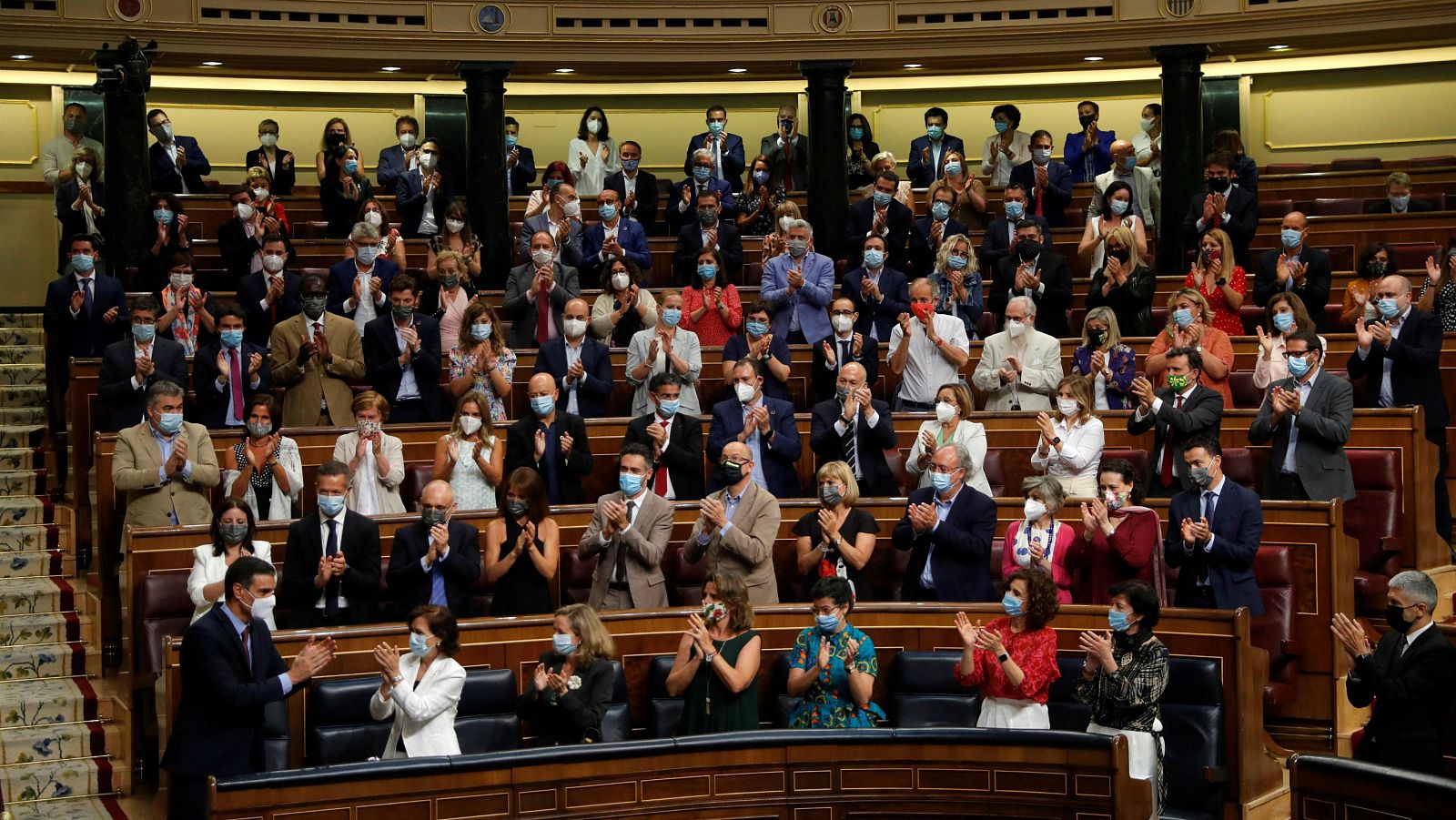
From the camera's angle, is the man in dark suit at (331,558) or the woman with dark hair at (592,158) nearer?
the man in dark suit at (331,558)

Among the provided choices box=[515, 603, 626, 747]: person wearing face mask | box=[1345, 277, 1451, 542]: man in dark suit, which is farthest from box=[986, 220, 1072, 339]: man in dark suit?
box=[515, 603, 626, 747]: person wearing face mask

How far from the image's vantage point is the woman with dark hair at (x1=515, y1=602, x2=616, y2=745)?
595 centimetres

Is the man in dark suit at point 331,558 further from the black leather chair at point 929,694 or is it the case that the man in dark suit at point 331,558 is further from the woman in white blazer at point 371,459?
the black leather chair at point 929,694

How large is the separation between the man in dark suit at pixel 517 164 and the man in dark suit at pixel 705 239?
2.18 metres

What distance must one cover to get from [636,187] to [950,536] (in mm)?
5261

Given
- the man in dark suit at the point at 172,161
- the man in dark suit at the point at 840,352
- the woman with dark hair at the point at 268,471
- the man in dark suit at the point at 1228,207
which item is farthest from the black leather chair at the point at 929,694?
the man in dark suit at the point at 172,161

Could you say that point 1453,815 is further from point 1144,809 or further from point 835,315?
point 835,315

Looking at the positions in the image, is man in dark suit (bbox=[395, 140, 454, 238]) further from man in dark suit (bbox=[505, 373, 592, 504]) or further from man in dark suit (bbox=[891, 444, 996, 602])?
man in dark suit (bbox=[891, 444, 996, 602])

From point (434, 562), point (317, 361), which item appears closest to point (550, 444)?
point (434, 562)

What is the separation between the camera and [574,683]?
5.96 metres

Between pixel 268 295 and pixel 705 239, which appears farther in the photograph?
pixel 705 239

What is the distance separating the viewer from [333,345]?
859 cm

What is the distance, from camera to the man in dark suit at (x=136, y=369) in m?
8.17

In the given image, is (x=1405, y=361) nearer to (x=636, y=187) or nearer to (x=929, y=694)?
(x=929, y=694)
